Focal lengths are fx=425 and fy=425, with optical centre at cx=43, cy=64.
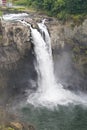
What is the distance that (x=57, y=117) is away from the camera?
4456 centimetres

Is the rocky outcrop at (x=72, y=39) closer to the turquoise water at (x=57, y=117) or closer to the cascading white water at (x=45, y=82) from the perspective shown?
the cascading white water at (x=45, y=82)

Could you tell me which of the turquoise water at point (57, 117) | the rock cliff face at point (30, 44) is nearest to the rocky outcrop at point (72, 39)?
the rock cliff face at point (30, 44)

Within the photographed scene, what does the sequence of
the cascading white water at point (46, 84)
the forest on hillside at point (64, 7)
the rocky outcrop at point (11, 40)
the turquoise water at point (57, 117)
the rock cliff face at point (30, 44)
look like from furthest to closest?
the forest on hillside at point (64, 7) → the cascading white water at point (46, 84) → the rock cliff face at point (30, 44) → the rocky outcrop at point (11, 40) → the turquoise water at point (57, 117)

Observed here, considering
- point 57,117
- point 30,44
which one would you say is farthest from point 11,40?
point 57,117

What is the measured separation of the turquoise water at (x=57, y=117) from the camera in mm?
42688

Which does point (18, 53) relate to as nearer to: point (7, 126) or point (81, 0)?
point (81, 0)

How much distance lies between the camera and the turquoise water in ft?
140

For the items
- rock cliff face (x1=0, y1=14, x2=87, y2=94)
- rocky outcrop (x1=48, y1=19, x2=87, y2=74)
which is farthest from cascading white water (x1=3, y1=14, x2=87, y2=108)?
rocky outcrop (x1=48, y1=19, x2=87, y2=74)

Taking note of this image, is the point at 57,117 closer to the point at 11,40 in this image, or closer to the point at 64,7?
the point at 11,40

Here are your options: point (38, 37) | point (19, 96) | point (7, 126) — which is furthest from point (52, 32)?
point (7, 126)

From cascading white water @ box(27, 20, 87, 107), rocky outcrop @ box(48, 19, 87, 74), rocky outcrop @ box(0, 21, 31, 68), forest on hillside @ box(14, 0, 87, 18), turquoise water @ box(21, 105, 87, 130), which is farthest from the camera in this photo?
forest on hillside @ box(14, 0, 87, 18)

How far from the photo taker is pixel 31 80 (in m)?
51.5

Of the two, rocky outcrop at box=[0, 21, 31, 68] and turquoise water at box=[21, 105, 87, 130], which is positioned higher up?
rocky outcrop at box=[0, 21, 31, 68]

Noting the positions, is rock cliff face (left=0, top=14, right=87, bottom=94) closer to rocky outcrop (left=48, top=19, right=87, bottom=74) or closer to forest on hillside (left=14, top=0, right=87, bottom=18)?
rocky outcrop (left=48, top=19, right=87, bottom=74)
